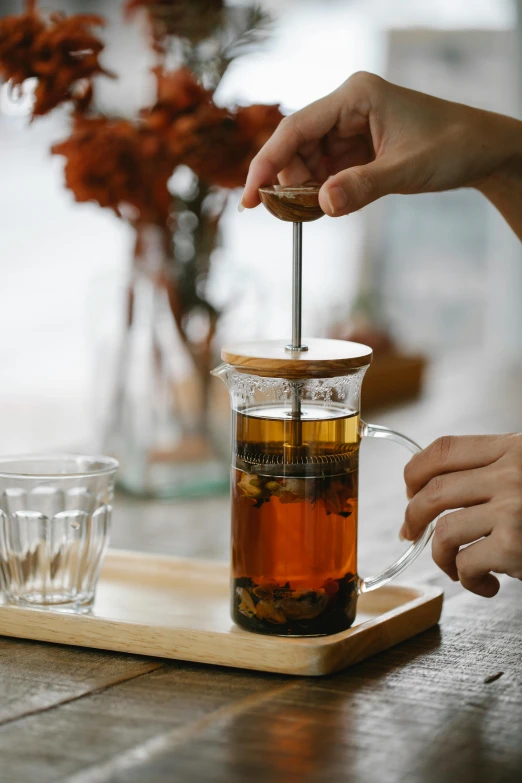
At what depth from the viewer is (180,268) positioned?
1.62 metres

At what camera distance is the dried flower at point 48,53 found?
47.1 inches

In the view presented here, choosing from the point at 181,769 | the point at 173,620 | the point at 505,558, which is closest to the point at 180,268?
the point at 173,620

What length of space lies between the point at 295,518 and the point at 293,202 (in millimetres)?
231

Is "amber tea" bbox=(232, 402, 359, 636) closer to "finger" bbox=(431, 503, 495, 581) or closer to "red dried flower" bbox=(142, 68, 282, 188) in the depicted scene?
"finger" bbox=(431, 503, 495, 581)

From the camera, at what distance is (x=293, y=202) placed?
2.60 ft

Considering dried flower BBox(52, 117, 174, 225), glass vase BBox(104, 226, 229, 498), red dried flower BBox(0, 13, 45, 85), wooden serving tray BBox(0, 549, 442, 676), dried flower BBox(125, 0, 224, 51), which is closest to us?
wooden serving tray BBox(0, 549, 442, 676)

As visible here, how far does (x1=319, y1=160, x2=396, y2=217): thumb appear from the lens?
2.62 feet

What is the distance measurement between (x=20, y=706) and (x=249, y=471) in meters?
0.22

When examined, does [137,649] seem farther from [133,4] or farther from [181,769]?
[133,4]

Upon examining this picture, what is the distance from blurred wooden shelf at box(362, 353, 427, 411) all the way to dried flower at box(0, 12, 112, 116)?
1194mm

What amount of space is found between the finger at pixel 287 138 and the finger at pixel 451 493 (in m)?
0.30

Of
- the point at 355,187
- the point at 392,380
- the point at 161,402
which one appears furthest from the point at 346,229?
the point at 355,187

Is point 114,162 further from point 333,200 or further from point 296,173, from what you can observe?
point 333,200

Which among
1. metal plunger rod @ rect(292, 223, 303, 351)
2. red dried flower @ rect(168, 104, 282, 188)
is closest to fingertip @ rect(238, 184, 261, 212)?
metal plunger rod @ rect(292, 223, 303, 351)
